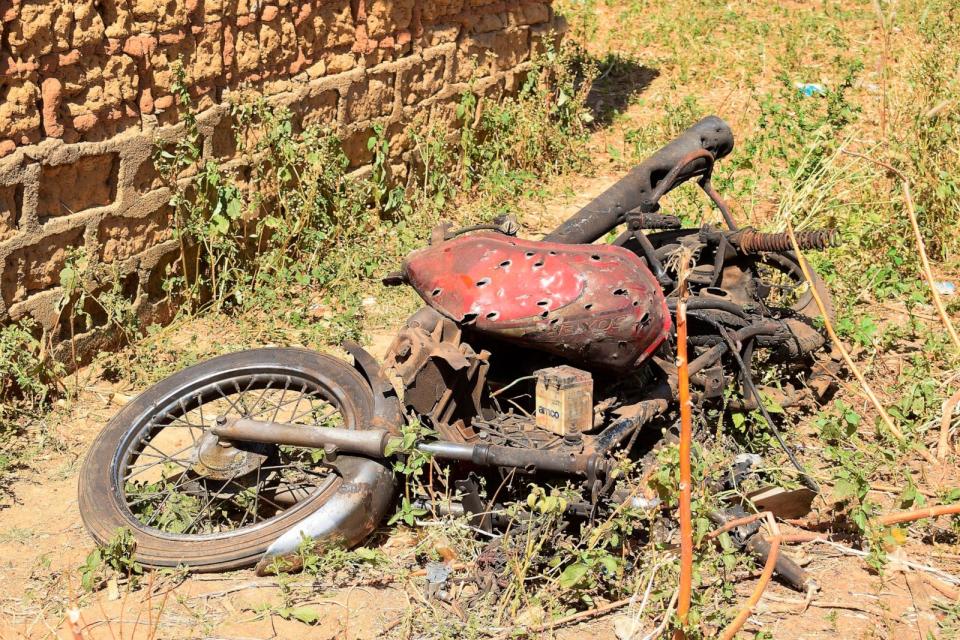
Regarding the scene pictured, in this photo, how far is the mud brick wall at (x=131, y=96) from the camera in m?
4.76

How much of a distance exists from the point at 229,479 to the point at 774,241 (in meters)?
2.55

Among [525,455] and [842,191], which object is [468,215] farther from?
[525,455]

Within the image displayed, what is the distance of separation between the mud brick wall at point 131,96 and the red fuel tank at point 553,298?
2.17 metres

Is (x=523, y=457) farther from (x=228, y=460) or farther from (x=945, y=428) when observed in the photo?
(x=945, y=428)

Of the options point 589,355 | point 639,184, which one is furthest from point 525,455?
point 639,184

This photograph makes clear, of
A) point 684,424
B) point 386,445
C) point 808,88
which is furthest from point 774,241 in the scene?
point 808,88

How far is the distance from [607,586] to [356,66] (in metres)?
4.07

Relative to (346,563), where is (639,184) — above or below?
above

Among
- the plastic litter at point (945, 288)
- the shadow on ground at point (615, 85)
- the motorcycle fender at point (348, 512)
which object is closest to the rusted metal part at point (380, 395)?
the motorcycle fender at point (348, 512)

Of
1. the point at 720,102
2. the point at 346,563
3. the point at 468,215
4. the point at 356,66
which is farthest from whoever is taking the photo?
the point at 720,102

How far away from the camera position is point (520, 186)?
25.2 ft

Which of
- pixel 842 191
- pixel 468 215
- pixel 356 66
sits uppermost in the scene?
pixel 356 66

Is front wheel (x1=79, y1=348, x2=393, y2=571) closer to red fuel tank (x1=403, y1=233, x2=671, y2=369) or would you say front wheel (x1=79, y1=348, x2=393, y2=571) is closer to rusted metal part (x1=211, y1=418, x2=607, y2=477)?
rusted metal part (x1=211, y1=418, x2=607, y2=477)

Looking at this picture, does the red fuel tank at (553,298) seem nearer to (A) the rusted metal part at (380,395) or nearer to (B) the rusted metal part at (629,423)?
(B) the rusted metal part at (629,423)
